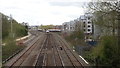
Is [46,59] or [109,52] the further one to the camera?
[46,59]

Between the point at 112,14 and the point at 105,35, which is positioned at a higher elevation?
the point at 112,14

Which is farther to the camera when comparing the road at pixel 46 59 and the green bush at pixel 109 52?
the road at pixel 46 59

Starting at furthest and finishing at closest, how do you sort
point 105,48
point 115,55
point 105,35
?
1. point 105,35
2. point 105,48
3. point 115,55

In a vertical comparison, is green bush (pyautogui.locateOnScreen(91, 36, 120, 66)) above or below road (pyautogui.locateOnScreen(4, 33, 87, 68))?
above

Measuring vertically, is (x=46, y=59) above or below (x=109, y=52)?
below

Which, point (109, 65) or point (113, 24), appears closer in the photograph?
point (109, 65)

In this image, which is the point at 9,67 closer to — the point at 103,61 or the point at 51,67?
the point at 51,67

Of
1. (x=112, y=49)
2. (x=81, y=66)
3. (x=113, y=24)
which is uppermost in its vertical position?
(x=113, y=24)

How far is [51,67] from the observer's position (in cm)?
2602

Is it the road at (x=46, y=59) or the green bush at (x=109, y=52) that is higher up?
the green bush at (x=109, y=52)

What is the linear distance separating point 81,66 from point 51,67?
8.98 feet

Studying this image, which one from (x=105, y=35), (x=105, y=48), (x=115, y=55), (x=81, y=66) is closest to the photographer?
(x=115, y=55)

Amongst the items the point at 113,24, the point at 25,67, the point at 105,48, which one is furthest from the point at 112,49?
the point at 25,67

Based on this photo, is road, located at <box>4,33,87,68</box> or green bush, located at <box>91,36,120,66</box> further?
road, located at <box>4,33,87,68</box>
